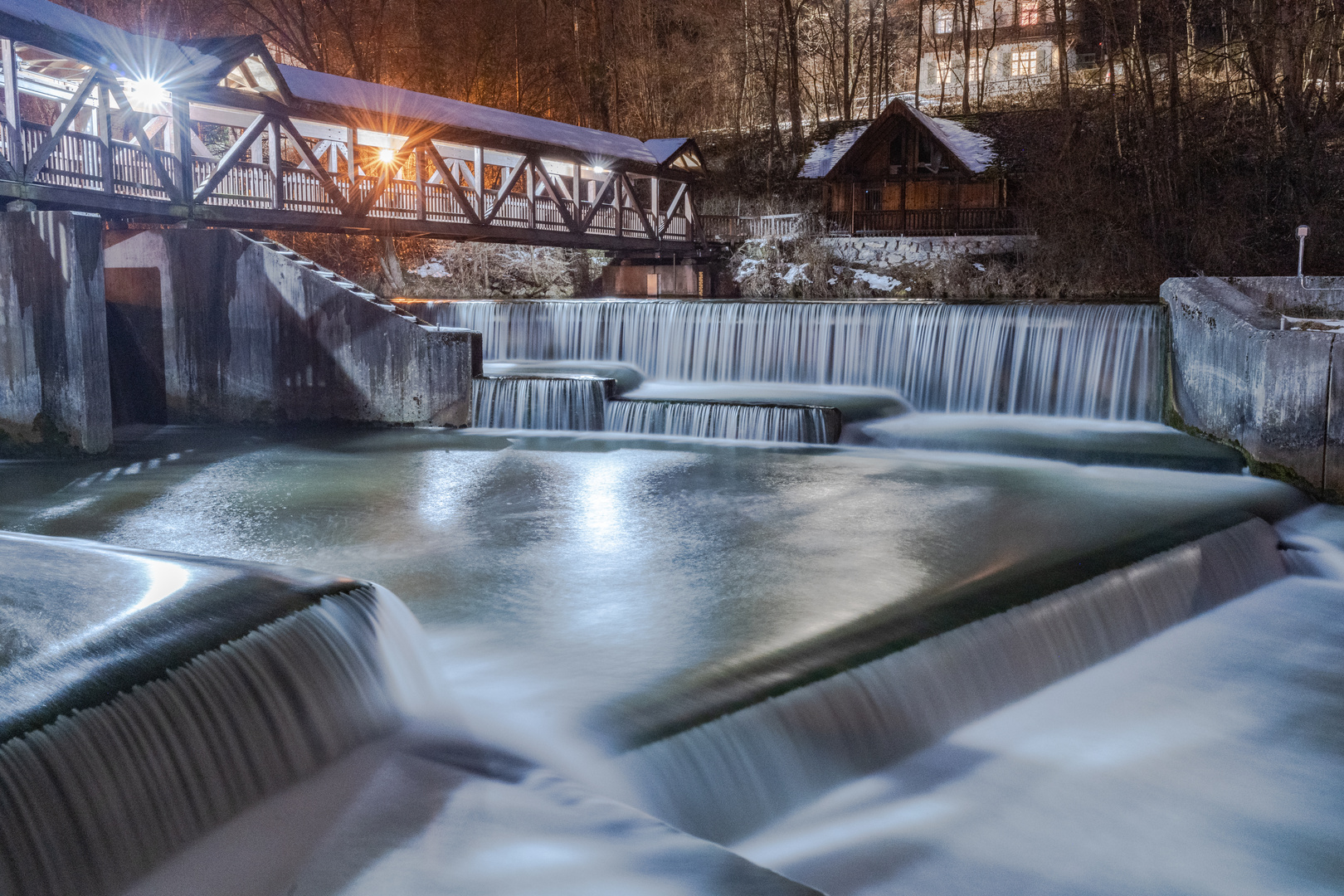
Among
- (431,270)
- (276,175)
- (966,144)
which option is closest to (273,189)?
(276,175)

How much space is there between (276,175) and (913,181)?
23.8 meters

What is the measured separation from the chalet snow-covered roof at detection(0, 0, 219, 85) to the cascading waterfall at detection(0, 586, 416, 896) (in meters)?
12.5

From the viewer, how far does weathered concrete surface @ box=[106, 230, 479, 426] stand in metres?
16.8

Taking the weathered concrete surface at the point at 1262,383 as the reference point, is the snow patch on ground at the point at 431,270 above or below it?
above

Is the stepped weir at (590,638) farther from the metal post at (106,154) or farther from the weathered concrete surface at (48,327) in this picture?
the metal post at (106,154)

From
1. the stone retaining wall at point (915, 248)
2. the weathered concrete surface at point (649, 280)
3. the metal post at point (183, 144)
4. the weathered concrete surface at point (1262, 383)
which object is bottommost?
the weathered concrete surface at point (1262, 383)

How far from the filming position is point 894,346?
18.5 m

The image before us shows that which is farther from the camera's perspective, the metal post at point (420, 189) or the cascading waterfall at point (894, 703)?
the metal post at point (420, 189)

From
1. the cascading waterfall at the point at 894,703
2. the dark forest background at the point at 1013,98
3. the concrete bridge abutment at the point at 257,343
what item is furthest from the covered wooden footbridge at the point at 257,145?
the cascading waterfall at the point at 894,703

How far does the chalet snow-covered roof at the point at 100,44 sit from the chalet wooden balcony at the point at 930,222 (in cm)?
2259

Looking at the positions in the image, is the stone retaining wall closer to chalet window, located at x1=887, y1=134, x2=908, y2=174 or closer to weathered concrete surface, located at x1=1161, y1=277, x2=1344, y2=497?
chalet window, located at x1=887, y1=134, x2=908, y2=174

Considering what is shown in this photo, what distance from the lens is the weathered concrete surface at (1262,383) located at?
1172 centimetres

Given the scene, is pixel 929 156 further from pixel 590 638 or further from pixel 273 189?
pixel 590 638

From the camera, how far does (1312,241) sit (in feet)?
84.2
